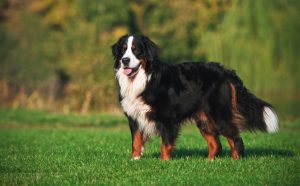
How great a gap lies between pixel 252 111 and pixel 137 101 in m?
2.23

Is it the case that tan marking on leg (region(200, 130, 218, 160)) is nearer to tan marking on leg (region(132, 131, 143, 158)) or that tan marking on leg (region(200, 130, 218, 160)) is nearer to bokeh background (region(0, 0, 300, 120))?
tan marking on leg (region(132, 131, 143, 158))

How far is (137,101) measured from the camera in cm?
1072

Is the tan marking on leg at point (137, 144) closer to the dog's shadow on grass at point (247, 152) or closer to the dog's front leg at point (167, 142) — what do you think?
the dog's front leg at point (167, 142)

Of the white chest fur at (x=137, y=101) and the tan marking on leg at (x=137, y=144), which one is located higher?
the white chest fur at (x=137, y=101)

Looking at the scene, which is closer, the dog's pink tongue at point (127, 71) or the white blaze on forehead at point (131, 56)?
the white blaze on forehead at point (131, 56)

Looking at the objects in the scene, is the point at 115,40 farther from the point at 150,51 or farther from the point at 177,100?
the point at 150,51

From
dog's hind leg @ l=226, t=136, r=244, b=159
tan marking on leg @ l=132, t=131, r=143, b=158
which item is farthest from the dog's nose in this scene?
dog's hind leg @ l=226, t=136, r=244, b=159

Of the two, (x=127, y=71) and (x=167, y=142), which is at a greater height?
(x=127, y=71)

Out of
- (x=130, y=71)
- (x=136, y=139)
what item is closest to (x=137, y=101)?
(x=130, y=71)

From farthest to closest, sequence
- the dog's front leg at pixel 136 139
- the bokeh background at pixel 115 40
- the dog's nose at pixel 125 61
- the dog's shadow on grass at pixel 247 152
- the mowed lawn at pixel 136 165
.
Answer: the bokeh background at pixel 115 40
the dog's shadow on grass at pixel 247 152
the dog's front leg at pixel 136 139
the dog's nose at pixel 125 61
the mowed lawn at pixel 136 165

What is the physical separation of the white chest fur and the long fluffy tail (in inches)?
67.4

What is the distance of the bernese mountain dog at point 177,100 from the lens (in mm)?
10727

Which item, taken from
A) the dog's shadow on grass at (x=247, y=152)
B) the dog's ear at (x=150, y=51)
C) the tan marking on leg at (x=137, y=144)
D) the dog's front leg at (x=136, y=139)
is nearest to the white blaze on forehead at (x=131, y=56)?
the dog's ear at (x=150, y=51)

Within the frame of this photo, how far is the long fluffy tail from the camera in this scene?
37.8 ft
